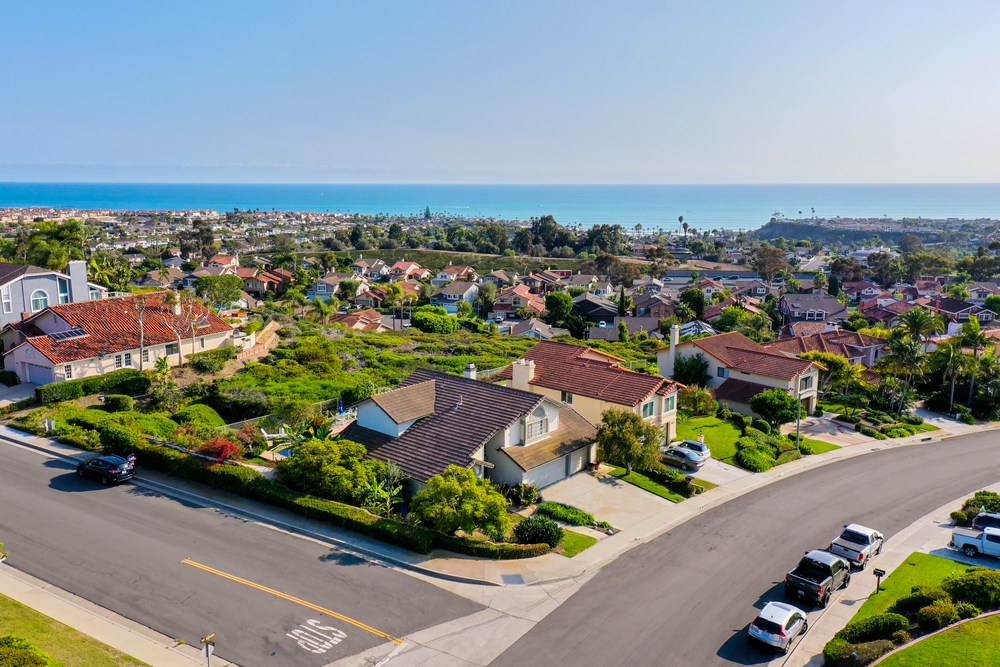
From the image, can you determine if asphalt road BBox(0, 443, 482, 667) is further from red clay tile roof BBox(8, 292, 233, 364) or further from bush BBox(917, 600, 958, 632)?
red clay tile roof BBox(8, 292, 233, 364)

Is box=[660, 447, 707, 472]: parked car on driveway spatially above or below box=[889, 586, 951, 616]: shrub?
below

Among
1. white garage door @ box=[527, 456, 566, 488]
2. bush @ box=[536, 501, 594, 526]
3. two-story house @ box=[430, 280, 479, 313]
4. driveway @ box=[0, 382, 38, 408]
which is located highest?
driveway @ box=[0, 382, 38, 408]

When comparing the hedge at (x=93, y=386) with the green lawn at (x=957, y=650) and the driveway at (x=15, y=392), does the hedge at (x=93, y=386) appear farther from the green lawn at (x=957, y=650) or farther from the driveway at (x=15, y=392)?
the green lawn at (x=957, y=650)

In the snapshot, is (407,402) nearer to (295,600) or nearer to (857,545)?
(295,600)

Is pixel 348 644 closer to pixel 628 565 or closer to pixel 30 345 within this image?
pixel 628 565

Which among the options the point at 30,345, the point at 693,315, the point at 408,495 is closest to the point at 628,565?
the point at 408,495

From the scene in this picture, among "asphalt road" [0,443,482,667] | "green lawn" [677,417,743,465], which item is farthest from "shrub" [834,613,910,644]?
"green lawn" [677,417,743,465]
